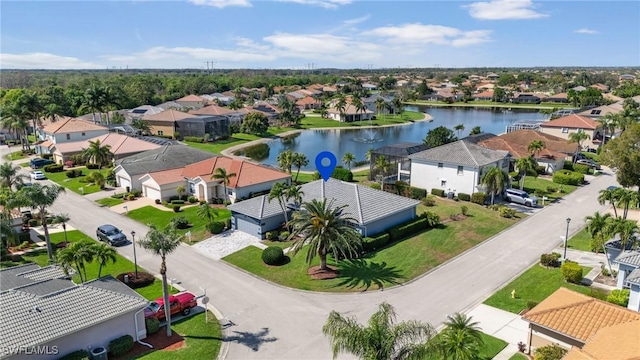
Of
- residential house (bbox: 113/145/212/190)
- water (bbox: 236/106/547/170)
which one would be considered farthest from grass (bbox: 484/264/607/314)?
water (bbox: 236/106/547/170)

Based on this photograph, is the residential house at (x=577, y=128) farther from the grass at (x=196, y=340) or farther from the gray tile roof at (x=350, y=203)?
the grass at (x=196, y=340)

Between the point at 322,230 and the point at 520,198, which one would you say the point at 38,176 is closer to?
the point at 322,230

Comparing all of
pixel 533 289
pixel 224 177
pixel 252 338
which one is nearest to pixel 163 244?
pixel 252 338

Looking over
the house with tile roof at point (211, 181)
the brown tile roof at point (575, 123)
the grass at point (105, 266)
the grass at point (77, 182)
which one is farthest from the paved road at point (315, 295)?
the brown tile roof at point (575, 123)

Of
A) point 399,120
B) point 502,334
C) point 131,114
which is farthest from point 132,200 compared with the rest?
point 399,120

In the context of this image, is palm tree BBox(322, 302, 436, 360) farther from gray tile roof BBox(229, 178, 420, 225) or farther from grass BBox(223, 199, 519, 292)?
gray tile roof BBox(229, 178, 420, 225)
